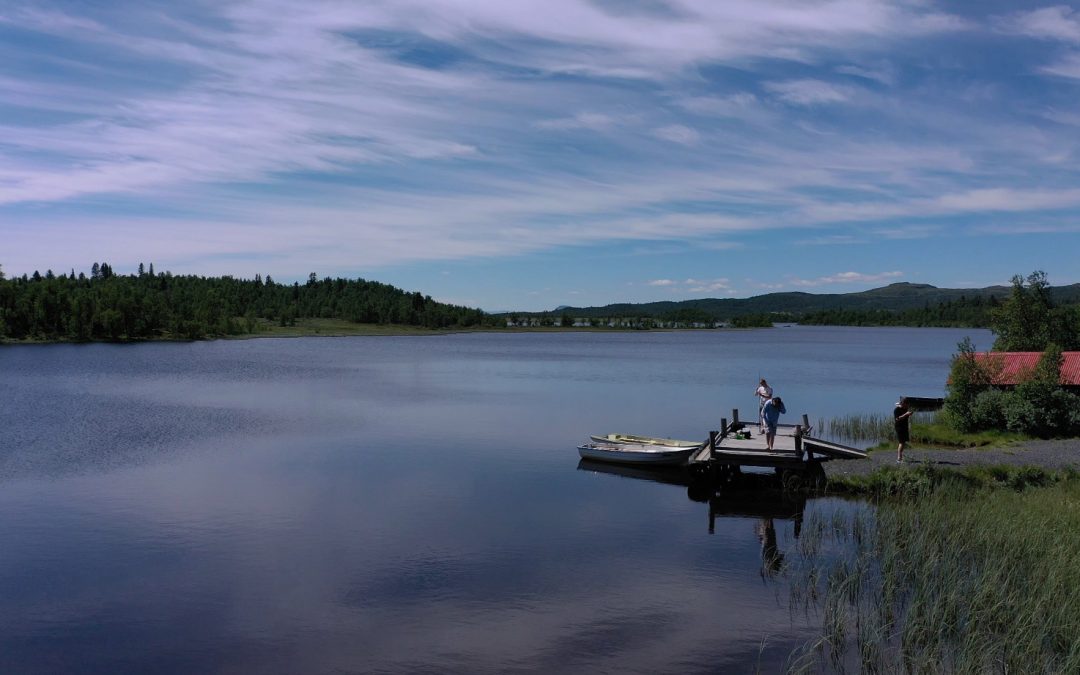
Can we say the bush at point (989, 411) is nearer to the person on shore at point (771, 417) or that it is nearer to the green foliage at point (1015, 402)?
the green foliage at point (1015, 402)

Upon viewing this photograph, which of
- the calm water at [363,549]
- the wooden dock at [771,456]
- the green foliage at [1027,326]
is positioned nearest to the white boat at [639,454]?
the wooden dock at [771,456]

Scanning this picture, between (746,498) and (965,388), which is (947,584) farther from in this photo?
(965,388)

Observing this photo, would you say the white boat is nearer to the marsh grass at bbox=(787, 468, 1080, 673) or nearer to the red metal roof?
the marsh grass at bbox=(787, 468, 1080, 673)

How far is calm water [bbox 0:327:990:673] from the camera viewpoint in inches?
628

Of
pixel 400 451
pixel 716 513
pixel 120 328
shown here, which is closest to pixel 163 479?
pixel 400 451

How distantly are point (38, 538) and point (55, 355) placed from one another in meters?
96.4

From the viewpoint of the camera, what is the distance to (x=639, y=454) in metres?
34.5

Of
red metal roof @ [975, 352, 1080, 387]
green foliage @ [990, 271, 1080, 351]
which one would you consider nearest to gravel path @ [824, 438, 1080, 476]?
red metal roof @ [975, 352, 1080, 387]

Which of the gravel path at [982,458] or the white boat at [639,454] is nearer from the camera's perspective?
the gravel path at [982,458]

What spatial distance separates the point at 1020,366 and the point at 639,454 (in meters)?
21.0

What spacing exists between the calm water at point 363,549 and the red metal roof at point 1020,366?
15342 mm

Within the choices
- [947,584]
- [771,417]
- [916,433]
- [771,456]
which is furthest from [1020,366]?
[947,584]

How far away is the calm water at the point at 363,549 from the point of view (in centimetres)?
1596

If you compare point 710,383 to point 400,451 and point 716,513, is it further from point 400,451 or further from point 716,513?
point 716,513
